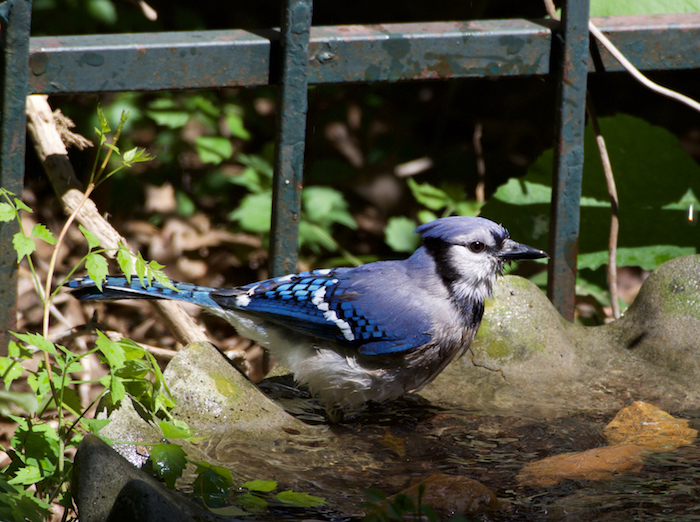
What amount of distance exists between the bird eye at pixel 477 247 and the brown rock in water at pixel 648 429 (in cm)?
66

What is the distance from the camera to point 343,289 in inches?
109

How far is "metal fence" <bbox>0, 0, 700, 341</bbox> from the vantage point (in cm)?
255

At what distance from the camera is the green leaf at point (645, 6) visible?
3.44 meters

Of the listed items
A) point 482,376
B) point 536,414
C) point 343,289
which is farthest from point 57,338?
point 536,414

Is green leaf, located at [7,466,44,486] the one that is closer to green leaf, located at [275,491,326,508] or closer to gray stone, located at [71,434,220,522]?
gray stone, located at [71,434,220,522]

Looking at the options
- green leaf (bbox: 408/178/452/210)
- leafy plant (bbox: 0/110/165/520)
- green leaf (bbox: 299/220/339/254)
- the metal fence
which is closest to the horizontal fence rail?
the metal fence

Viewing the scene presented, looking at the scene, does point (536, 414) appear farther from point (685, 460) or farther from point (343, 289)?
point (343, 289)

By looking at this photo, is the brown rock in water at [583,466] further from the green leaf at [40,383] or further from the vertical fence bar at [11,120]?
the vertical fence bar at [11,120]

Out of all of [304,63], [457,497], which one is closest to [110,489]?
[457,497]

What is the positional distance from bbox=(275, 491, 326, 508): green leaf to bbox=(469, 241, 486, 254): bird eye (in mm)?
1136

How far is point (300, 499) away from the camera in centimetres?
Result: 185

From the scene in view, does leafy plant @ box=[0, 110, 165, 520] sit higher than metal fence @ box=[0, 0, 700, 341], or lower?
lower

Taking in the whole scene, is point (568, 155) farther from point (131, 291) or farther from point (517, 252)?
point (131, 291)

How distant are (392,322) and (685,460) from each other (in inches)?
36.1
